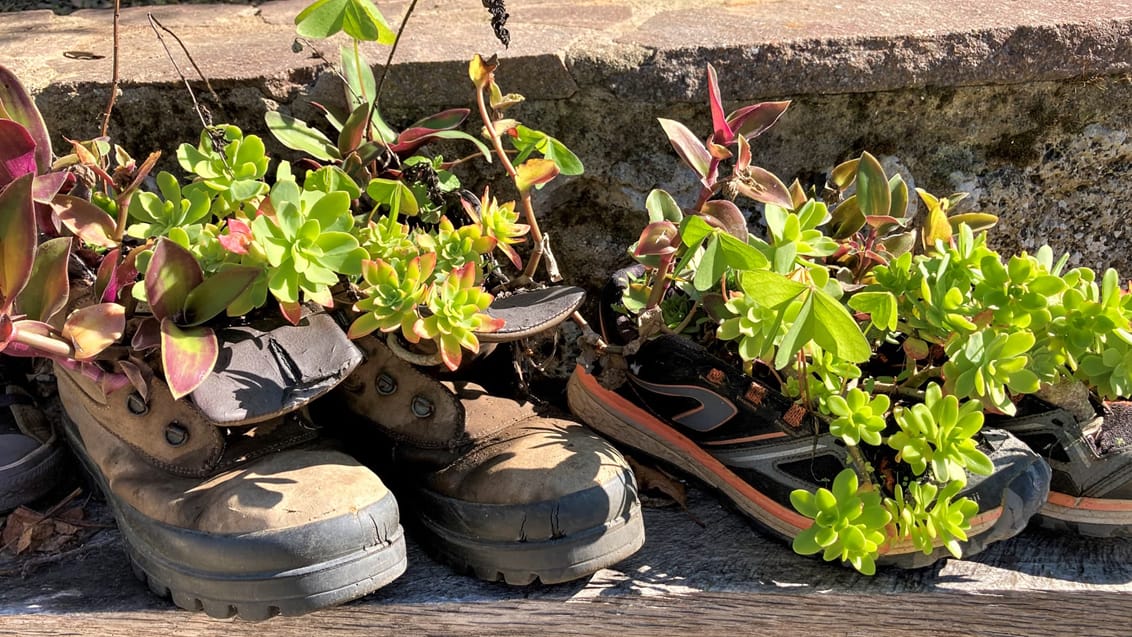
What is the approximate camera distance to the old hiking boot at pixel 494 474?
1.06 metres

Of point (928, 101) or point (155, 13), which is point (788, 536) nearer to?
point (928, 101)

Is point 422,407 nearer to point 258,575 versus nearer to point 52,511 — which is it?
point 258,575

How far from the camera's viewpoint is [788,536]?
1.19 metres

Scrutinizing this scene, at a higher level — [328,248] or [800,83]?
[800,83]

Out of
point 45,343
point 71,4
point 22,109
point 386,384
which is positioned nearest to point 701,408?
point 386,384

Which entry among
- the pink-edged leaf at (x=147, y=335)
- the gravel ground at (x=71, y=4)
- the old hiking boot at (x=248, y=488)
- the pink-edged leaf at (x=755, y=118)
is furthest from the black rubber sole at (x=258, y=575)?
the gravel ground at (x=71, y=4)

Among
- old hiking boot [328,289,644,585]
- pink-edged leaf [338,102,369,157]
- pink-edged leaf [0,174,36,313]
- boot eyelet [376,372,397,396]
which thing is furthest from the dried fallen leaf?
pink-edged leaf [0,174,36,313]

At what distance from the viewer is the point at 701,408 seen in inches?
48.4

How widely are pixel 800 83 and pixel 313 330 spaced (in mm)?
830

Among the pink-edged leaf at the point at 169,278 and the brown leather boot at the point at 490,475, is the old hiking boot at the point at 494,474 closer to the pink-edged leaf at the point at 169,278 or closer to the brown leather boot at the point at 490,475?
the brown leather boot at the point at 490,475

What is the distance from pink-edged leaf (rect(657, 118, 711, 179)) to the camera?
110cm

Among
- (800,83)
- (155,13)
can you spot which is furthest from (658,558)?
(155,13)

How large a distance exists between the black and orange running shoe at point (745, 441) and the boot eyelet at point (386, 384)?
1.01ft

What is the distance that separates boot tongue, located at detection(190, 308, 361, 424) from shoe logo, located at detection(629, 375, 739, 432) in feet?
1.47
